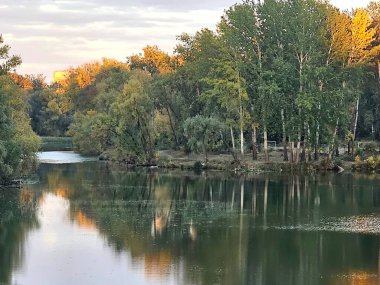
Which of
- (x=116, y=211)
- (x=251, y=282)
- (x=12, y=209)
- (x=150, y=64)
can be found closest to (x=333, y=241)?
(x=251, y=282)

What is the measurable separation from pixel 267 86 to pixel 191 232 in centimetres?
2955

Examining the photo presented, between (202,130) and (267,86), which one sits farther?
(202,130)

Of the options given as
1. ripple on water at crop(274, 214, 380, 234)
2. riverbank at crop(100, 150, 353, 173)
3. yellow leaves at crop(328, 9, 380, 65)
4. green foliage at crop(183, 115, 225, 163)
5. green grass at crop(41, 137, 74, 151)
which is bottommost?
ripple on water at crop(274, 214, 380, 234)

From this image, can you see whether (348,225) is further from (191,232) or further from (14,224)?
(14,224)

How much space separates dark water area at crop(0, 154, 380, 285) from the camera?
20.8 meters

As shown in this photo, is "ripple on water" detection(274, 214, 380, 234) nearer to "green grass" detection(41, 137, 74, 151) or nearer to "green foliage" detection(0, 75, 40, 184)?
"green foliage" detection(0, 75, 40, 184)

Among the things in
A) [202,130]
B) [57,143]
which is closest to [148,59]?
[57,143]

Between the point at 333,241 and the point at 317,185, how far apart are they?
65.1 ft

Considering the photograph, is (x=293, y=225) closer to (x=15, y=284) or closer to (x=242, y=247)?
(x=242, y=247)

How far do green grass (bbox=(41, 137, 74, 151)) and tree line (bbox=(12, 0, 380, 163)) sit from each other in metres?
30.3

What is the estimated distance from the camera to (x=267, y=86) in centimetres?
5547

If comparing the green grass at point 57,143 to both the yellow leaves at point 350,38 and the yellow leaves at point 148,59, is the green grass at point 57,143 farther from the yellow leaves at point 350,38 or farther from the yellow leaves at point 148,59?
the yellow leaves at point 350,38

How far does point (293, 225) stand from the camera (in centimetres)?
3006

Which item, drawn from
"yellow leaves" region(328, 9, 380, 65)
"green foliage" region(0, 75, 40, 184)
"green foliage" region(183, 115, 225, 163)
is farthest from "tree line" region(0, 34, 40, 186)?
"yellow leaves" region(328, 9, 380, 65)
